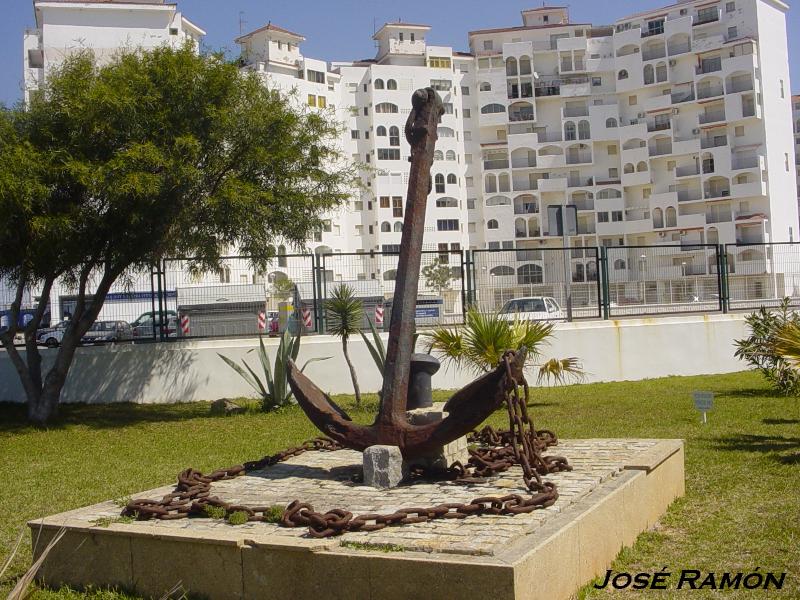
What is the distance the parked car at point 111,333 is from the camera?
17.9m

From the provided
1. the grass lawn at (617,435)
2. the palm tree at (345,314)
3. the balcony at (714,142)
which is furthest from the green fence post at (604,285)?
the balcony at (714,142)

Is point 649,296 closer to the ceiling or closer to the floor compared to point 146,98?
closer to the floor

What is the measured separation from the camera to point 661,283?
19.1m

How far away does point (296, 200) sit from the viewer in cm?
1569

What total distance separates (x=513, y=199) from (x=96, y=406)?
7276 cm

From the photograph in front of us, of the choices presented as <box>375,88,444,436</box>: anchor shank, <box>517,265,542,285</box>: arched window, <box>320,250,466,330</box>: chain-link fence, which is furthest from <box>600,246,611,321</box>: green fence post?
<box>375,88,444,436</box>: anchor shank

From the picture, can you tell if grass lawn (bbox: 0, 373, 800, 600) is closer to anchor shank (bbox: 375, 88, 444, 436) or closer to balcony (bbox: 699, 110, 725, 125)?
anchor shank (bbox: 375, 88, 444, 436)

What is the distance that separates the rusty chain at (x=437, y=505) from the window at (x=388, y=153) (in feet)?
254

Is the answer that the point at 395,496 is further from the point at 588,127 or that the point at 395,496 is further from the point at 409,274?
the point at 588,127

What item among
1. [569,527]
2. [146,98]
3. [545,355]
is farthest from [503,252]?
[569,527]

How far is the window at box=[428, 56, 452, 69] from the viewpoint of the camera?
89.3 metres

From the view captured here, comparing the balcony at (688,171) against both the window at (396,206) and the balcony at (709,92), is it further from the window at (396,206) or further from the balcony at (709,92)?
the window at (396,206)

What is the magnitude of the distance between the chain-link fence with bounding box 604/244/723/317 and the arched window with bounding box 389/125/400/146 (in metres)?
66.2

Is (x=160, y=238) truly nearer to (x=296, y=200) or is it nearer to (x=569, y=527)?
(x=296, y=200)
